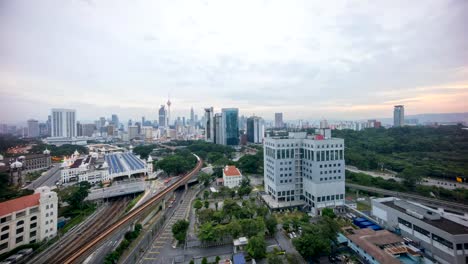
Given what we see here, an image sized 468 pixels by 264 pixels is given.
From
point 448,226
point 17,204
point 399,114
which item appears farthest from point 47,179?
point 399,114

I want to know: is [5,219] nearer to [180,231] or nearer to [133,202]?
[133,202]

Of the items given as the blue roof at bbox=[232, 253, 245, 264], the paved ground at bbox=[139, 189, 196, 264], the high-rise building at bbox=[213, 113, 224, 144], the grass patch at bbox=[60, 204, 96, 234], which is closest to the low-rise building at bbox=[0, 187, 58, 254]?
the grass patch at bbox=[60, 204, 96, 234]

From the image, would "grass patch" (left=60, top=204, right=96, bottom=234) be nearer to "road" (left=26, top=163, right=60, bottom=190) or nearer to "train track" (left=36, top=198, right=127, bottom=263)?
"train track" (left=36, top=198, right=127, bottom=263)

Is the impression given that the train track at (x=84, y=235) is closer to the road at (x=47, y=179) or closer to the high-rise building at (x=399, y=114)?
the road at (x=47, y=179)

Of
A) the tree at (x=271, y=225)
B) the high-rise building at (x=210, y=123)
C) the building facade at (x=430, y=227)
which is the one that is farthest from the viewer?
the high-rise building at (x=210, y=123)

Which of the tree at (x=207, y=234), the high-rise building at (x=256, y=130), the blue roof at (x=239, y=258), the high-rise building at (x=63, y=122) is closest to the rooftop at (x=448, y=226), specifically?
the blue roof at (x=239, y=258)

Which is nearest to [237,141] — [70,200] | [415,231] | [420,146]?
[420,146]
